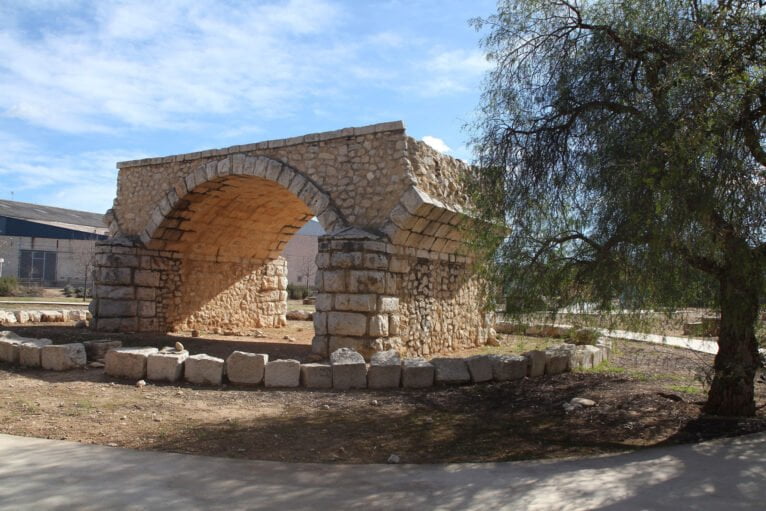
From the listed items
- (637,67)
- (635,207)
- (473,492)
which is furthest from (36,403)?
(637,67)

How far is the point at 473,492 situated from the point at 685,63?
3.91m

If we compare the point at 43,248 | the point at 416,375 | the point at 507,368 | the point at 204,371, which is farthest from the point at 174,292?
the point at 43,248

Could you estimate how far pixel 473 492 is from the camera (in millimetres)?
4254

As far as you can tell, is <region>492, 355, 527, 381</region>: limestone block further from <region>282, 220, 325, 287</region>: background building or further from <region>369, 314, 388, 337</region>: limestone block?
<region>282, 220, 325, 287</region>: background building

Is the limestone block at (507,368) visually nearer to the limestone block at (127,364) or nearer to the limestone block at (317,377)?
the limestone block at (317,377)

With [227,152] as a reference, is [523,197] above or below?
below

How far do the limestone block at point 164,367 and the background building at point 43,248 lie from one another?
25.6 meters

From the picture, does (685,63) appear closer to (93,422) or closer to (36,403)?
(93,422)

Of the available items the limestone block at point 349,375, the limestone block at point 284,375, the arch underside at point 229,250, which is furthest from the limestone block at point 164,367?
the arch underside at point 229,250

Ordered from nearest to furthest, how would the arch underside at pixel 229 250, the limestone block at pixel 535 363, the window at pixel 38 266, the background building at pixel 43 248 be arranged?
the limestone block at pixel 535 363
the arch underside at pixel 229 250
the background building at pixel 43 248
the window at pixel 38 266

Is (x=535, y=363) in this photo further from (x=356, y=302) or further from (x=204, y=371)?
(x=204, y=371)

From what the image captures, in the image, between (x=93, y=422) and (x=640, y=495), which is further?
(x=93, y=422)

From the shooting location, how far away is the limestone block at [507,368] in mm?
8891

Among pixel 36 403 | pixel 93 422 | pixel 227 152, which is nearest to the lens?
pixel 93 422
